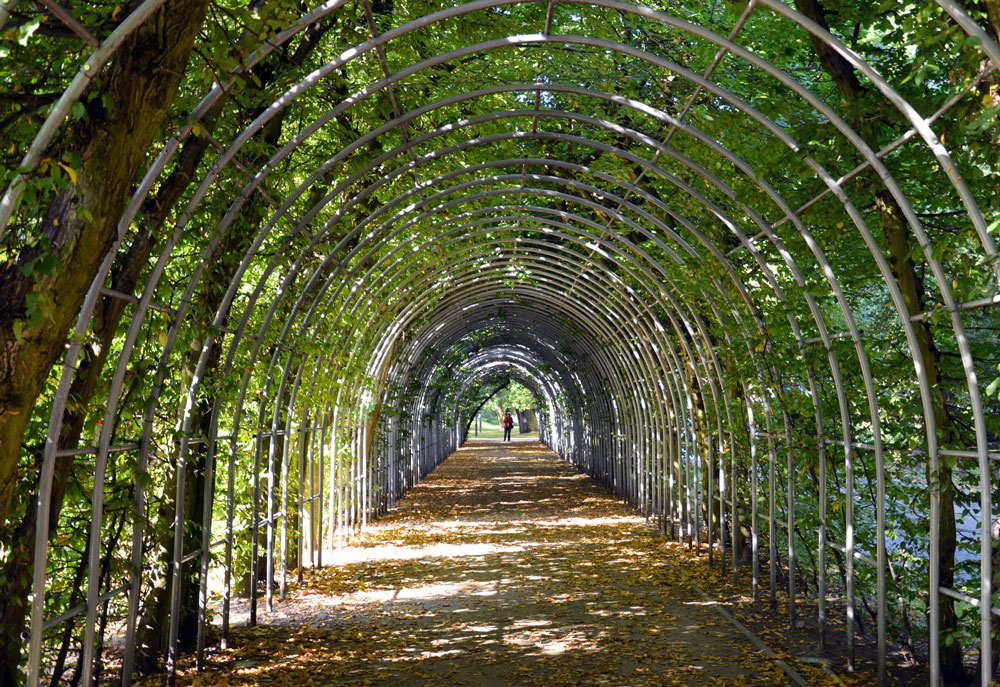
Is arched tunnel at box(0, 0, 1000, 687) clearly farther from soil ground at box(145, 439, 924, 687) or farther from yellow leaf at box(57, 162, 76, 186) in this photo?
soil ground at box(145, 439, 924, 687)

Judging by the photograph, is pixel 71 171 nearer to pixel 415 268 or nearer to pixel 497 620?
pixel 497 620

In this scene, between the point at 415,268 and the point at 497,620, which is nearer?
the point at 497,620

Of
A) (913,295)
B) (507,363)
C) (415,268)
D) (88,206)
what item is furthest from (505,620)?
(507,363)

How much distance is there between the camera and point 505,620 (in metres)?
8.63

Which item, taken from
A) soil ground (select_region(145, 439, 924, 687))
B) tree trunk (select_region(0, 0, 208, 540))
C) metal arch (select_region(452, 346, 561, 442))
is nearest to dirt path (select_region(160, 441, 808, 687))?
soil ground (select_region(145, 439, 924, 687))

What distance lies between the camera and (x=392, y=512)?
1820cm

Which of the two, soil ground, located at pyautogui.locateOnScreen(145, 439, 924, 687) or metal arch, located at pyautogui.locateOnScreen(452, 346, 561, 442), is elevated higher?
metal arch, located at pyautogui.locateOnScreen(452, 346, 561, 442)

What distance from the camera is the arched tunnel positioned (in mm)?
3502

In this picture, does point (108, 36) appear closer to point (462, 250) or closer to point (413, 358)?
point (462, 250)

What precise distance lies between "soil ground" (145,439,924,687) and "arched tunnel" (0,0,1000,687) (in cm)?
58

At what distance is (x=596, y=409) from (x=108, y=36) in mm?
22339

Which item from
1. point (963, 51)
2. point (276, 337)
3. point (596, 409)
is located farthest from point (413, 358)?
point (963, 51)

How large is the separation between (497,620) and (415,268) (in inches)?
250

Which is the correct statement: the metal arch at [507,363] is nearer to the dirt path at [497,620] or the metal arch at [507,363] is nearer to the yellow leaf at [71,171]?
the dirt path at [497,620]
